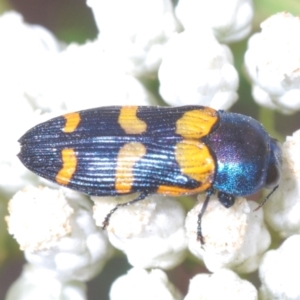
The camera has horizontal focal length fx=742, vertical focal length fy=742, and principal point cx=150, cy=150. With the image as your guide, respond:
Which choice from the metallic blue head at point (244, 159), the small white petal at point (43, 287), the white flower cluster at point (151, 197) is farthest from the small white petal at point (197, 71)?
the small white petal at point (43, 287)

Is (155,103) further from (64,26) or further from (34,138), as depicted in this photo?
(64,26)

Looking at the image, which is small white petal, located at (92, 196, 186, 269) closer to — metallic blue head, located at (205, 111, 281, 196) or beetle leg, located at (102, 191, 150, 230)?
beetle leg, located at (102, 191, 150, 230)

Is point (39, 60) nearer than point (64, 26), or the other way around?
point (39, 60)

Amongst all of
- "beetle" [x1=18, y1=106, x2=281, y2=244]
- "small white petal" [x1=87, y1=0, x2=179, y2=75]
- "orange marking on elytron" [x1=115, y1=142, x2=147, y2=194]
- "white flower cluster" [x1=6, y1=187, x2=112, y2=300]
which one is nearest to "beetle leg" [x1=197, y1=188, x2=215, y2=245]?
"beetle" [x1=18, y1=106, x2=281, y2=244]

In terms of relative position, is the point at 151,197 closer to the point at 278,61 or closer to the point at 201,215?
the point at 201,215

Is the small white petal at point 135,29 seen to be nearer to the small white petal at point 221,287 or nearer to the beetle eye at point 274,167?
the beetle eye at point 274,167

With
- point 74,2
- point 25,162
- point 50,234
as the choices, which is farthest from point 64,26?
point 50,234
